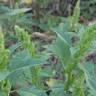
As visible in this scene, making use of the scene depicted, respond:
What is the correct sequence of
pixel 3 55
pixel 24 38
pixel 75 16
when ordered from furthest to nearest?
1. pixel 75 16
2. pixel 24 38
3. pixel 3 55

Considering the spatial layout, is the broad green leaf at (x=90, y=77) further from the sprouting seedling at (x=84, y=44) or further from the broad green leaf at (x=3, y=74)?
the broad green leaf at (x=3, y=74)

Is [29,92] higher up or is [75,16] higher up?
[75,16]

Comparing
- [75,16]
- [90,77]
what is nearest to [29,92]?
[90,77]

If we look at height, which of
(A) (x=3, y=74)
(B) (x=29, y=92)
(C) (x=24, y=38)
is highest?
(C) (x=24, y=38)

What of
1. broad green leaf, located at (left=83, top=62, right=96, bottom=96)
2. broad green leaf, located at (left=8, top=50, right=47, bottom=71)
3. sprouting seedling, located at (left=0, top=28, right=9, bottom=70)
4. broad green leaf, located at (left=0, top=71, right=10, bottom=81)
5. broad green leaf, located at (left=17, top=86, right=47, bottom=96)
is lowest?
broad green leaf, located at (left=17, top=86, right=47, bottom=96)

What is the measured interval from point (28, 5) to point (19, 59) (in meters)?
2.38

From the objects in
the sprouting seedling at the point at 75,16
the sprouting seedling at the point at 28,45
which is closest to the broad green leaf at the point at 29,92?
the sprouting seedling at the point at 28,45

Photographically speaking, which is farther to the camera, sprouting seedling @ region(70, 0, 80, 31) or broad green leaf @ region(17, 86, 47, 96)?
sprouting seedling @ region(70, 0, 80, 31)

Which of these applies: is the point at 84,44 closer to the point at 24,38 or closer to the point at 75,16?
the point at 24,38

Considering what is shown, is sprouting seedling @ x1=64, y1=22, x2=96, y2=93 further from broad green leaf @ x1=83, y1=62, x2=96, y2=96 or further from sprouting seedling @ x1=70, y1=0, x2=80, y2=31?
sprouting seedling @ x1=70, y1=0, x2=80, y2=31

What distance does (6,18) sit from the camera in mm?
3053

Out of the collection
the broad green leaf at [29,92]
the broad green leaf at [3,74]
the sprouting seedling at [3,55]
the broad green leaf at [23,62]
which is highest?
the sprouting seedling at [3,55]

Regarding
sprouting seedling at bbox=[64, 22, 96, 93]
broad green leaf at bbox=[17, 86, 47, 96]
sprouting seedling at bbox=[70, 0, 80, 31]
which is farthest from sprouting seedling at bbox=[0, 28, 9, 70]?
sprouting seedling at bbox=[70, 0, 80, 31]

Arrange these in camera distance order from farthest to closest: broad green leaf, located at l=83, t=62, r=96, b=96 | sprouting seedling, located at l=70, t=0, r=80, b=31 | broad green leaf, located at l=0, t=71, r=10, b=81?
sprouting seedling, located at l=70, t=0, r=80, b=31 → broad green leaf, located at l=83, t=62, r=96, b=96 → broad green leaf, located at l=0, t=71, r=10, b=81
